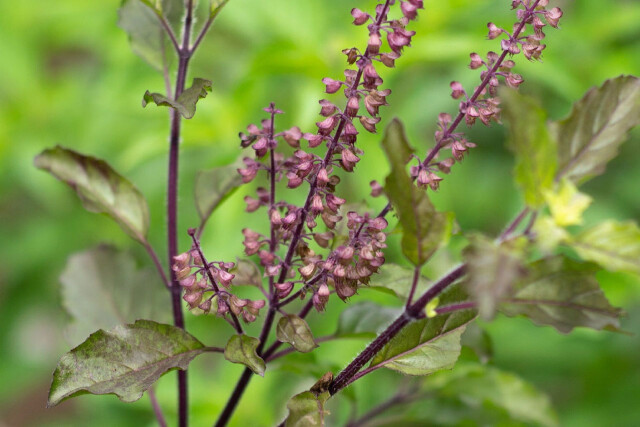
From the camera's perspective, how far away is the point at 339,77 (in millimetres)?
1922

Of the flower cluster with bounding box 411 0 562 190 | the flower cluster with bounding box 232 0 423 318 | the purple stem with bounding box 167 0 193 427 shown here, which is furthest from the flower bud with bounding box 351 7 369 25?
the purple stem with bounding box 167 0 193 427

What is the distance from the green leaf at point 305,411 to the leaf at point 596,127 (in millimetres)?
396

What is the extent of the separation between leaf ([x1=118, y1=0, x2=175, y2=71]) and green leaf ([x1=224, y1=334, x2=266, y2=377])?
1.42ft

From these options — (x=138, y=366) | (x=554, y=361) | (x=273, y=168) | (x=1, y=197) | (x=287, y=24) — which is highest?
(x=287, y=24)

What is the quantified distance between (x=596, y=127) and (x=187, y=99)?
0.48 metres

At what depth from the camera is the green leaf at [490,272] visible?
0.56 meters

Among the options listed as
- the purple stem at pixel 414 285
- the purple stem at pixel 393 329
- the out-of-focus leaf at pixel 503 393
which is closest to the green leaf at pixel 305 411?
the purple stem at pixel 393 329

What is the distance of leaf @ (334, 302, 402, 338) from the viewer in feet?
3.16

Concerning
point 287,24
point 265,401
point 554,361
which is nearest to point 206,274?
point 265,401

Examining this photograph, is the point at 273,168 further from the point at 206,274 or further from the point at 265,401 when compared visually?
the point at 265,401

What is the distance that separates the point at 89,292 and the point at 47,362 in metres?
2.10

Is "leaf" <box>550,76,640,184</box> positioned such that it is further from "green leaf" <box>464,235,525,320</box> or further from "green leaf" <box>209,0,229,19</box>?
"green leaf" <box>209,0,229,19</box>

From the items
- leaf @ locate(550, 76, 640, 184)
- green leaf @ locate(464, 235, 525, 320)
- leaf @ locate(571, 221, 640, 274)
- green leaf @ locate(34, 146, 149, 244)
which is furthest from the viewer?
green leaf @ locate(34, 146, 149, 244)

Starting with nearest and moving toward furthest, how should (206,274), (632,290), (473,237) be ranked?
1. (473,237)
2. (206,274)
3. (632,290)
